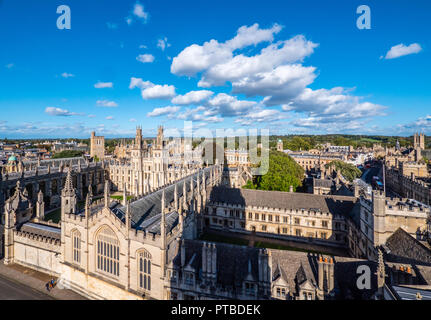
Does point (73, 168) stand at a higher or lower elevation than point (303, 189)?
higher

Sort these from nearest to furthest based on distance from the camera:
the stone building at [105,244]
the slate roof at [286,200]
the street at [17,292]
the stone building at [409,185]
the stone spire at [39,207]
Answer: the stone building at [105,244] < the street at [17,292] < the stone spire at [39,207] < the slate roof at [286,200] < the stone building at [409,185]

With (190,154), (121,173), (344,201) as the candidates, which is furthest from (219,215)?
(190,154)

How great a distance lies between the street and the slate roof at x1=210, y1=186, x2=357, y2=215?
26016 mm

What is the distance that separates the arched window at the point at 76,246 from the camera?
23266 mm

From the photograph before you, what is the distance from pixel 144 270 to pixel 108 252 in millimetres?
4344

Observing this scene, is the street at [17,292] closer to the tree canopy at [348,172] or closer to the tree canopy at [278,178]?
the tree canopy at [278,178]

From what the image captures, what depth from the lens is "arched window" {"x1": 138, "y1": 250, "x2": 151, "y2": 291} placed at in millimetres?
19516

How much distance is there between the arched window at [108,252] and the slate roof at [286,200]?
2204cm

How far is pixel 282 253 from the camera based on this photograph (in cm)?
1853

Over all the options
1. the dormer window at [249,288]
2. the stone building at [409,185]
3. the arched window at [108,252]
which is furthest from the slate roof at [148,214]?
the stone building at [409,185]
